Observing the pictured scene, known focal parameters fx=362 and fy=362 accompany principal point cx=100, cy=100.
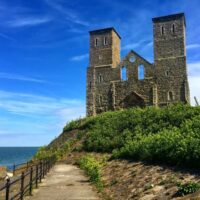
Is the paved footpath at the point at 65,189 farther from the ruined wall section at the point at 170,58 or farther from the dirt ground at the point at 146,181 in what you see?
the ruined wall section at the point at 170,58

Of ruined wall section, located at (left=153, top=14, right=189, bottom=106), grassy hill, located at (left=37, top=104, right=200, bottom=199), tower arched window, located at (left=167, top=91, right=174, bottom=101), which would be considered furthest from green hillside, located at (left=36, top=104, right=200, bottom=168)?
ruined wall section, located at (left=153, top=14, right=189, bottom=106)

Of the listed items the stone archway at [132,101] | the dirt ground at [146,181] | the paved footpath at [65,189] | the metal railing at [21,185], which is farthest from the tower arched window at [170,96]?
the metal railing at [21,185]

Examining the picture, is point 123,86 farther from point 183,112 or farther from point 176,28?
point 183,112

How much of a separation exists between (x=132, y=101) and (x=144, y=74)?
3894 millimetres

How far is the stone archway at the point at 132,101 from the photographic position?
4697cm

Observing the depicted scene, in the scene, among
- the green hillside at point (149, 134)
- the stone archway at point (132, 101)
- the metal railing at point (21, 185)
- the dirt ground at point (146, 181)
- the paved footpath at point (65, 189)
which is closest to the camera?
the metal railing at point (21, 185)

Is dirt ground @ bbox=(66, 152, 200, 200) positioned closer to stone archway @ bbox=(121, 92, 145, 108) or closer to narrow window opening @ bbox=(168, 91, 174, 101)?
narrow window opening @ bbox=(168, 91, 174, 101)

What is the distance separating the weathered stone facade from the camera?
151 ft

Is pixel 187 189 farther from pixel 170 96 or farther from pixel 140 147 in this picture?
pixel 170 96

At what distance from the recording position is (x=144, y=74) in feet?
156

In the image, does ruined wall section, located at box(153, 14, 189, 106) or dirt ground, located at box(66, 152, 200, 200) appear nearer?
dirt ground, located at box(66, 152, 200, 200)

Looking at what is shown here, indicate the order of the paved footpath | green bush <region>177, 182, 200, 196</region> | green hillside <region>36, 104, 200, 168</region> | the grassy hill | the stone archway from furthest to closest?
the stone archway
green hillside <region>36, 104, 200, 168</region>
the grassy hill
the paved footpath
green bush <region>177, 182, 200, 196</region>

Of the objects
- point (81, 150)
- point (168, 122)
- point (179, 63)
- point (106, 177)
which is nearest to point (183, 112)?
point (168, 122)

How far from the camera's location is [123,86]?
4844 centimetres
